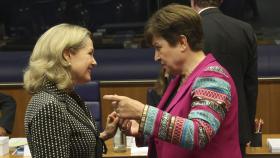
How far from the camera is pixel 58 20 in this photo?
264 inches

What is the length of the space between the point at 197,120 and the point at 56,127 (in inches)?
20.1

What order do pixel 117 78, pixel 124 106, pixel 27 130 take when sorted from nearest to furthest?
pixel 124 106 → pixel 27 130 → pixel 117 78

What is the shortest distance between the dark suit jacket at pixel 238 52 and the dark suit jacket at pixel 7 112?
5.81 feet

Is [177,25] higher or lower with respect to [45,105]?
higher

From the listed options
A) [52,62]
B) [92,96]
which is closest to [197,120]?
[52,62]

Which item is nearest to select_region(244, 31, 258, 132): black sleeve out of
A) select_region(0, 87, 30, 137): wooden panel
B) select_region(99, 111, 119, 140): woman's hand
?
select_region(99, 111, 119, 140): woman's hand

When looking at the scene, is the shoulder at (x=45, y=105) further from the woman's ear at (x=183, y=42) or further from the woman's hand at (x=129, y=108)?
the woman's ear at (x=183, y=42)

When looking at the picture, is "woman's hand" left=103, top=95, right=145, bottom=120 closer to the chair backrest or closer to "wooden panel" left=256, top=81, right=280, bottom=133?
the chair backrest

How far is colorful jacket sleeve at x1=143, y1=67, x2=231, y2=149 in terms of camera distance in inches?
68.0

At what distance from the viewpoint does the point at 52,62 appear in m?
2.06

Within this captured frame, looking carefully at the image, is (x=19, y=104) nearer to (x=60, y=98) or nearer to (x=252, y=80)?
(x=252, y=80)

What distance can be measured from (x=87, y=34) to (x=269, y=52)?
13.4ft

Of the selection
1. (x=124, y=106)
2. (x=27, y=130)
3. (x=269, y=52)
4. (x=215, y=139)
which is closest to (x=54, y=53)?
(x=27, y=130)

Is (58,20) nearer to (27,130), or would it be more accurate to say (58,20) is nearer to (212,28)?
(212,28)
